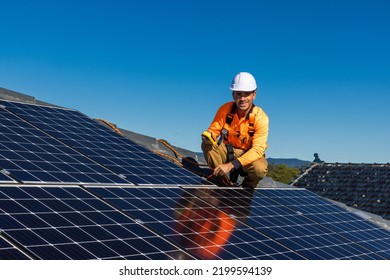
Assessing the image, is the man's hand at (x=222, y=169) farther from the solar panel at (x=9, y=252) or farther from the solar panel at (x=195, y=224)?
the solar panel at (x=9, y=252)

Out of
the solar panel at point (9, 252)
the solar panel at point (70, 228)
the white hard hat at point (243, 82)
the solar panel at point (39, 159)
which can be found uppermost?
the white hard hat at point (243, 82)

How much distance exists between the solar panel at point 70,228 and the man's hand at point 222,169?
12.8 feet

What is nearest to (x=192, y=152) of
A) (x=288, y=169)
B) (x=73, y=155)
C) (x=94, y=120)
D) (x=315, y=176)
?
(x=94, y=120)

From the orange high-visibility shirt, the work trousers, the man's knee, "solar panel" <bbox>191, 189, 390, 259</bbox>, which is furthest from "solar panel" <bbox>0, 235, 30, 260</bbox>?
the man's knee

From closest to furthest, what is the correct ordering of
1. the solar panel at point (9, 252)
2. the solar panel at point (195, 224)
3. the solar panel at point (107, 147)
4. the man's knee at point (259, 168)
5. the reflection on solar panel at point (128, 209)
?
the solar panel at point (9, 252) → the reflection on solar panel at point (128, 209) → the solar panel at point (195, 224) → the solar panel at point (107, 147) → the man's knee at point (259, 168)

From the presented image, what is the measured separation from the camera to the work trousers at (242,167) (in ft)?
45.6

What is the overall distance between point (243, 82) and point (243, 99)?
35 centimetres

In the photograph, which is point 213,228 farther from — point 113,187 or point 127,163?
point 127,163

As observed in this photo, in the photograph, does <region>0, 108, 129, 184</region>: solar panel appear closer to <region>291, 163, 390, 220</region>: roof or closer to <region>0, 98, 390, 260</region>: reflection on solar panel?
<region>0, 98, 390, 260</region>: reflection on solar panel

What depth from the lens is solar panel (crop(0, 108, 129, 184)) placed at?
33.9ft

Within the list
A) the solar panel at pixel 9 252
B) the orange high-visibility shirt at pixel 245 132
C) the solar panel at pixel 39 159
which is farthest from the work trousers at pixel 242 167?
the solar panel at pixel 9 252

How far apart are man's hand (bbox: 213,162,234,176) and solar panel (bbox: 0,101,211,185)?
12.5 inches
